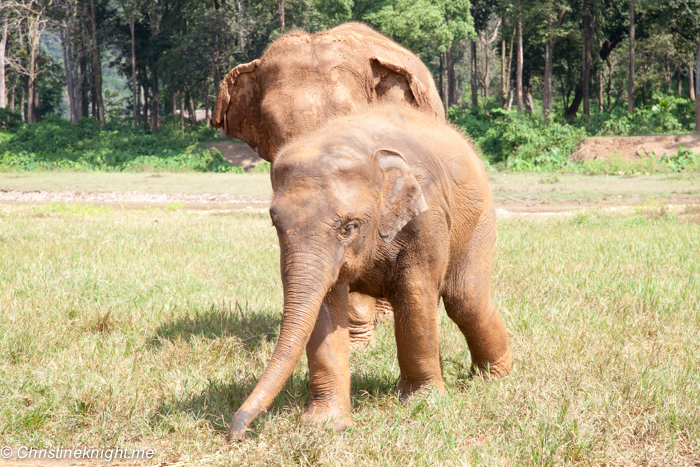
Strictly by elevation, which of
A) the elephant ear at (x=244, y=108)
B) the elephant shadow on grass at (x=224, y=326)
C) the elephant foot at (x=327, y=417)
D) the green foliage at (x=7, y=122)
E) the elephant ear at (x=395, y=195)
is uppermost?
the green foliage at (x=7, y=122)

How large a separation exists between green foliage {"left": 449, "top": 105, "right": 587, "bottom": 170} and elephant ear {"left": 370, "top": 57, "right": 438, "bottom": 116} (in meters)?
20.3

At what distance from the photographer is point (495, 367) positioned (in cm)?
398

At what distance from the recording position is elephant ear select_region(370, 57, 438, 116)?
489 centimetres

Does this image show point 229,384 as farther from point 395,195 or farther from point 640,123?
point 640,123

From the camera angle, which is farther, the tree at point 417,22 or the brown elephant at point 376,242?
the tree at point 417,22

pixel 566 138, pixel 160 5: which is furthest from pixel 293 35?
pixel 160 5

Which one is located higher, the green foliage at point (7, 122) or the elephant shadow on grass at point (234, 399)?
the green foliage at point (7, 122)

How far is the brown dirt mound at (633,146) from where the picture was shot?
2427 centimetres

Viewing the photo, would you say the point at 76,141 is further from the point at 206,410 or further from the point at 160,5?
the point at 206,410

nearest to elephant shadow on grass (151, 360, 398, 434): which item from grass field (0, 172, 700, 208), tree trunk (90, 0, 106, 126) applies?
grass field (0, 172, 700, 208)

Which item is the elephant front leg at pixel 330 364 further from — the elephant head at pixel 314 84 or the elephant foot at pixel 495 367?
the elephant head at pixel 314 84

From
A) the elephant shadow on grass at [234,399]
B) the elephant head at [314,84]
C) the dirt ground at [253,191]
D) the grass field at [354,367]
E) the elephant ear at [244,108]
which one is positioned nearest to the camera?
the grass field at [354,367]

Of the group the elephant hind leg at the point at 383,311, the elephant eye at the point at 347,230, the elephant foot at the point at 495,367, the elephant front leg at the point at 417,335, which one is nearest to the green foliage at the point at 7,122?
the elephant hind leg at the point at 383,311

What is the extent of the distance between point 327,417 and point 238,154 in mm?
29587
